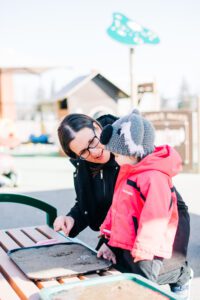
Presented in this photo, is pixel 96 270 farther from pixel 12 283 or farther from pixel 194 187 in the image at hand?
pixel 194 187

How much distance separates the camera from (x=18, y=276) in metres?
1.78

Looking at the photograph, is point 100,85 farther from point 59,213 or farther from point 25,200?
point 25,200

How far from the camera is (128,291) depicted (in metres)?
1.50

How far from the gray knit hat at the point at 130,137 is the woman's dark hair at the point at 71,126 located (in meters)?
0.46

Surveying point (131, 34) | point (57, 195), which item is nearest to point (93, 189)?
point (57, 195)

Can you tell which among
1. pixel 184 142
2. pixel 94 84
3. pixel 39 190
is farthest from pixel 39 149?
pixel 39 190

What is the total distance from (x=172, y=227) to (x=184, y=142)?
7.83 m

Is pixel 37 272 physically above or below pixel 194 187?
above

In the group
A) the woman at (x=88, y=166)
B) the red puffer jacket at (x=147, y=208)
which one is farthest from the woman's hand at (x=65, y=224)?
the red puffer jacket at (x=147, y=208)

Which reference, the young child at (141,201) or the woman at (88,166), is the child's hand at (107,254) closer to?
the young child at (141,201)

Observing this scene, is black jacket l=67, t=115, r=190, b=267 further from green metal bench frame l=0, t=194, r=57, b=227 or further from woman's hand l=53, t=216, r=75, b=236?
green metal bench frame l=0, t=194, r=57, b=227

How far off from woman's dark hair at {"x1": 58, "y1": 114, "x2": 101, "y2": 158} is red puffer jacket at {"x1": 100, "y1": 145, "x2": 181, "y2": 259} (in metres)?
0.55

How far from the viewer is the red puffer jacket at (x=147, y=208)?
1.67 metres

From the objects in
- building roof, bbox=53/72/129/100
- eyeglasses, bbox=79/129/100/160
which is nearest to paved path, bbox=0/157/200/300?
eyeglasses, bbox=79/129/100/160
